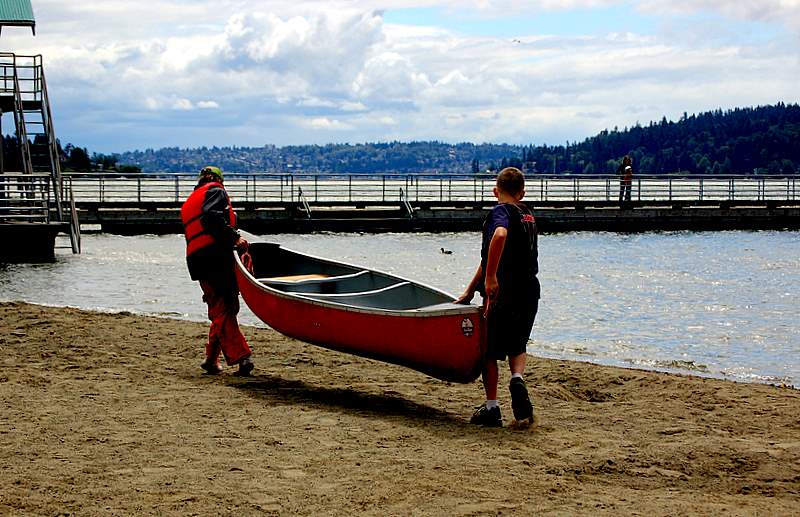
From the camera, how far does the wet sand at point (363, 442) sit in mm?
6078

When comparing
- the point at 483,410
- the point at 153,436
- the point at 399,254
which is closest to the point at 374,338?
the point at 483,410

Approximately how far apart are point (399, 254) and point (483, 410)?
25.1 metres

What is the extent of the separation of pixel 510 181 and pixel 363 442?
206cm

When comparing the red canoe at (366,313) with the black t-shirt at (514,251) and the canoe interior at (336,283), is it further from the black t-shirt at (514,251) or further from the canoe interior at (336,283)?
the black t-shirt at (514,251)

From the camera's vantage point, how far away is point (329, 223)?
3984 cm

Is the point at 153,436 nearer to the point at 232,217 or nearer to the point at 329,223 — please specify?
the point at 232,217

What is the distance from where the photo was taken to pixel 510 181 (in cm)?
799

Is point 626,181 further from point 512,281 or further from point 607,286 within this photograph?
point 512,281

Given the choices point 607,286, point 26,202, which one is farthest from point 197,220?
point 26,202

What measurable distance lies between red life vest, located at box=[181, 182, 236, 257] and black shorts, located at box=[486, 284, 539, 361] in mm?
3108

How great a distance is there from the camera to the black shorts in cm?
799

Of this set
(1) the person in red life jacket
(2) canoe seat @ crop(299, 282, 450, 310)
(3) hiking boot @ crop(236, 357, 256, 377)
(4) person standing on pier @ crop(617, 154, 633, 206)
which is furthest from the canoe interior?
(4) person standing on pier @ crop(617, 154, 633, 206)

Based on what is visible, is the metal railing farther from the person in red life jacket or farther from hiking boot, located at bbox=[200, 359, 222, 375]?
the person in red life jacket

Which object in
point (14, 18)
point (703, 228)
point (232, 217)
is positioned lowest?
point (703, 228)
